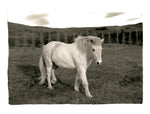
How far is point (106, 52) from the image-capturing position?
230 centimetres

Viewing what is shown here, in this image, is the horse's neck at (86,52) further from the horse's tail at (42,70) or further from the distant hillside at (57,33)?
the horse's tail at (42,70)

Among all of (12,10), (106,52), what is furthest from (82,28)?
(12,10)

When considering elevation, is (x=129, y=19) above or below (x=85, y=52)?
above

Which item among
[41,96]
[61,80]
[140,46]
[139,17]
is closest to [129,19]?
[139,17]

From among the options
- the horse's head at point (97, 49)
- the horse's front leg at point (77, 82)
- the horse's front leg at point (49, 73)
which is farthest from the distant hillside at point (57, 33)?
the horse's front leg at point (77, 82)

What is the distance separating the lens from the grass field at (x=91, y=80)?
2246mm

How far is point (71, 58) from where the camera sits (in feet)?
7.47

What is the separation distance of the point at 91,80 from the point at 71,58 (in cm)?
27

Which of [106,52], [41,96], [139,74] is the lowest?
[41,96]

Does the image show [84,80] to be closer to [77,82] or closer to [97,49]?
[77,82]

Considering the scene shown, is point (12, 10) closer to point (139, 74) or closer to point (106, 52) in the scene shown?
point (106, 52)

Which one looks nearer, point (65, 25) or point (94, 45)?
point (94, 45)

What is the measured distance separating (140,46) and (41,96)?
3.26ft

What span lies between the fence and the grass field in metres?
0.06
